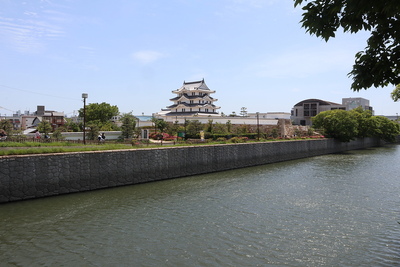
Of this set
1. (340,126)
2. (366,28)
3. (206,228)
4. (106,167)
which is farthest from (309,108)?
(366,28)

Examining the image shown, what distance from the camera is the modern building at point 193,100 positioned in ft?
225

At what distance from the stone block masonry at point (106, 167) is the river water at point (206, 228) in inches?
32.0

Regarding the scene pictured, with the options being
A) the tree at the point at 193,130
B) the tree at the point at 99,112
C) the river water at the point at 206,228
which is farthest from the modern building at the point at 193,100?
the river water at the point at 206,228

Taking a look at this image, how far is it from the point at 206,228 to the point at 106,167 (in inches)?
372

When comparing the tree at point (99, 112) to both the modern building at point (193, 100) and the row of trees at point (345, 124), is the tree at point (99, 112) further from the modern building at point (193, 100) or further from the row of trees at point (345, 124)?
the row of trees at point (345, 124)

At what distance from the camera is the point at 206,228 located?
11.1 m

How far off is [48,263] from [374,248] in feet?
32.7

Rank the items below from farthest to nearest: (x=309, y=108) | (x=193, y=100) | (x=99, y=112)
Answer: (x=309, y=108)
(x=193, y=100)
(x=99, y=112)

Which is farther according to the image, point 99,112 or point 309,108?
point 309,108

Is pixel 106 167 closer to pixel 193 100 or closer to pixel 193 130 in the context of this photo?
pixel 193 130

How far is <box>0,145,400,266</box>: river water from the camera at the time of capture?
868cm

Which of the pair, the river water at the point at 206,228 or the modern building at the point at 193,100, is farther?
the modern building at the point at 193,100

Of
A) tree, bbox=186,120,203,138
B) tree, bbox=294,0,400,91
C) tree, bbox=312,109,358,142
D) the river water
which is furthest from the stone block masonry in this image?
tree, bbox=312,109,358,142

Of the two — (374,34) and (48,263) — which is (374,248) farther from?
(48,263)
